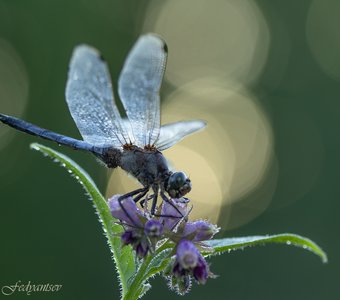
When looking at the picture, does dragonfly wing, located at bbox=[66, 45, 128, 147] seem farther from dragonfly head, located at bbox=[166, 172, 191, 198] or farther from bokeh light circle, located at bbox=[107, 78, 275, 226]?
bokeh light circle, located at bbox=[107, 78, 275, 226]

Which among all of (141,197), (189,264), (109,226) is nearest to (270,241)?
(189,264)

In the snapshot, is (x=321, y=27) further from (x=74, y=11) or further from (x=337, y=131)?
(x=74, y=11)

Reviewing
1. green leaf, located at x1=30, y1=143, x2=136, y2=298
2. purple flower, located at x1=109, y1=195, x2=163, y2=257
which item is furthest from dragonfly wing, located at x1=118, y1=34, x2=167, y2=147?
purple flower, located at x1=109, y1=195, x2=163, y2=257

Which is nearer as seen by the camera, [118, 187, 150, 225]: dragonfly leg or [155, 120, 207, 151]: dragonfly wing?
[118, 187, 150, 225]: dragonfly leg

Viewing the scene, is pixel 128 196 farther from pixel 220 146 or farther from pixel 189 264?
pixel 220 146

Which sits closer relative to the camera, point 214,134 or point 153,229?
point 153,229
